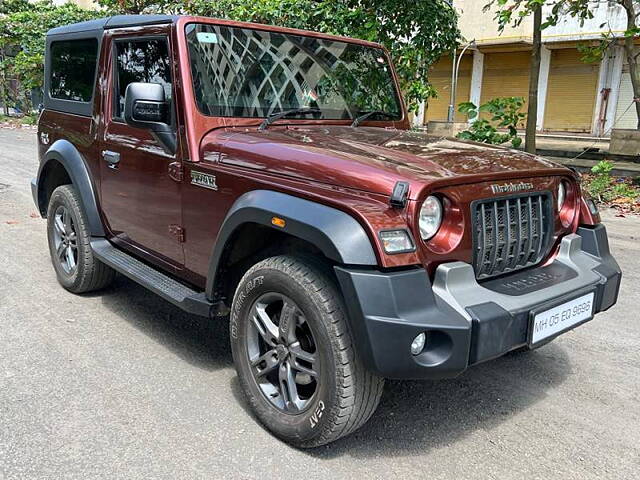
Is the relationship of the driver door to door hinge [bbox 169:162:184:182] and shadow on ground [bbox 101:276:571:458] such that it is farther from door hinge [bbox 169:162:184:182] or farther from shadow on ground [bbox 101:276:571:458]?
shadow on ground [bbox 101:276:571:458]

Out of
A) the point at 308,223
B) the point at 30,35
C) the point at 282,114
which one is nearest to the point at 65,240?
the point at 282,114

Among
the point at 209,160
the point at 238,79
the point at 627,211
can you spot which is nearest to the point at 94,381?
the point at 209,160

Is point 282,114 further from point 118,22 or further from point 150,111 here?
point 118,22

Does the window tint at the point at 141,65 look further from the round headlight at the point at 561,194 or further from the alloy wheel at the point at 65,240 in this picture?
the round headlight at the point at 561,194

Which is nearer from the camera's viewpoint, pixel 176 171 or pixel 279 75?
pixel 176 171

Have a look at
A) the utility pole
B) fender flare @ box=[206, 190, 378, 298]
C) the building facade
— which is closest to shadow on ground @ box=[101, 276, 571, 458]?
fender flare @ box=[206, 190, 378, 298]

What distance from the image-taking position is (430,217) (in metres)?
2.54

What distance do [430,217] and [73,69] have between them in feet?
10.9

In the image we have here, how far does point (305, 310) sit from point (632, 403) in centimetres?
191

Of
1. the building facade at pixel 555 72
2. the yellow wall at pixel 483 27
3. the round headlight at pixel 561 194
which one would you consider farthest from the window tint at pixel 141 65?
the yellow wall at pixel 483 27

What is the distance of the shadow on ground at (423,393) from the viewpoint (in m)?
2.83

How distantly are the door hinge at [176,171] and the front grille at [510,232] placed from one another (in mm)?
→ 1608

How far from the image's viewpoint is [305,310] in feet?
8.26

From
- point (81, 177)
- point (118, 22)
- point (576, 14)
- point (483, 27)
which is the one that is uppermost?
point (483, 27)
